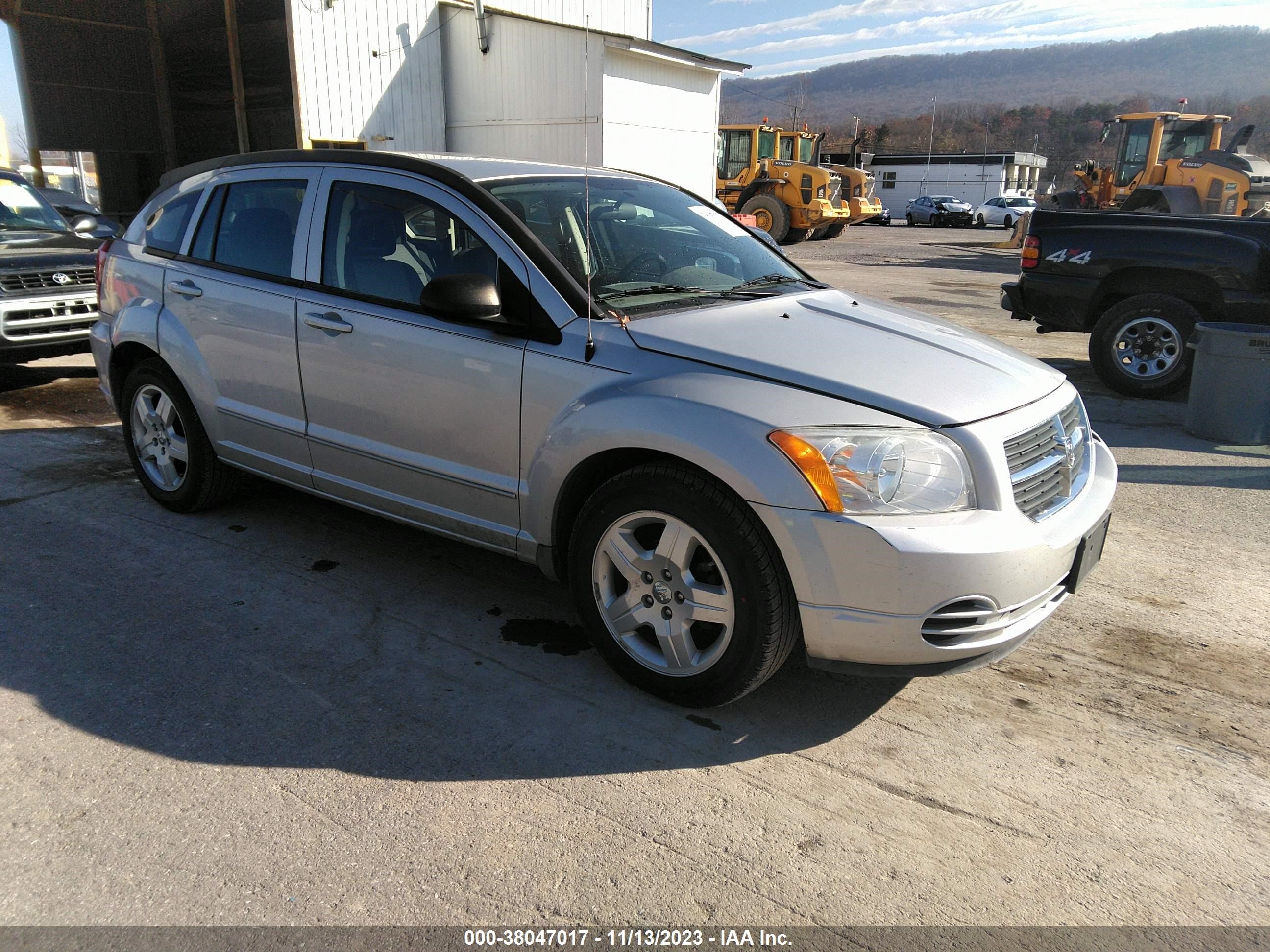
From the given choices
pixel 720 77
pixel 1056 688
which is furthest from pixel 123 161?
pixel 1056 688

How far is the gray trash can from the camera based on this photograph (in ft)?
20.9

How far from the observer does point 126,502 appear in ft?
17.0

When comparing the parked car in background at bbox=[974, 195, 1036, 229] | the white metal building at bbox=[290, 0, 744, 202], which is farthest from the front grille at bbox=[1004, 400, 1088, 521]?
the parked car in background at bbox=[974, 195, 1036, 229]

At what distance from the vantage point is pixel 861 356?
323cm

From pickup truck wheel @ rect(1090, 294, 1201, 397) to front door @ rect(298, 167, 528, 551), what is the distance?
642 cm

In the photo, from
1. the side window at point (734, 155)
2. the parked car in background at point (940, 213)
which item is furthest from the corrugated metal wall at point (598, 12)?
the parked car in background at point (940, 213)

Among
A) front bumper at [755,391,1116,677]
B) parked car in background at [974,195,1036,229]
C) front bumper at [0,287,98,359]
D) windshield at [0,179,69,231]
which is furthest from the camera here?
parked car in background at [974,195,1036,229]

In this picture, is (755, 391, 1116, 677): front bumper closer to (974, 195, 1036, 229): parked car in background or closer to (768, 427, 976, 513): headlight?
(768, 427, 976, 513): headlight

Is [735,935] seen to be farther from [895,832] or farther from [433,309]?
[433,309]

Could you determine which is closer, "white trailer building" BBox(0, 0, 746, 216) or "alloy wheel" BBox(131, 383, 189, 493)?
"alloy wheel" BBox(131, 383, 189, 493)

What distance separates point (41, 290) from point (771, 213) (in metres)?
21.6

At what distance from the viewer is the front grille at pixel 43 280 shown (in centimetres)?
758

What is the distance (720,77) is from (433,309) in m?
21.0

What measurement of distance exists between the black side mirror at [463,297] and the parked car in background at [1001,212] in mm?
46877
